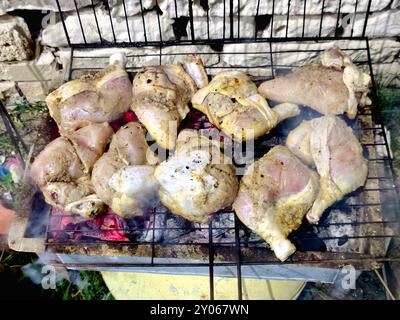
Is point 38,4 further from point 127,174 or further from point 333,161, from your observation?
point 333,161

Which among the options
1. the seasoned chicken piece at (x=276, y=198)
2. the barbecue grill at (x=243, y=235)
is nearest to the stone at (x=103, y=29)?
the barbecue grill at (x=243, y=235)

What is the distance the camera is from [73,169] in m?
2.91

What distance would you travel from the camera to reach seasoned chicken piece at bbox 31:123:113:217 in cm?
283

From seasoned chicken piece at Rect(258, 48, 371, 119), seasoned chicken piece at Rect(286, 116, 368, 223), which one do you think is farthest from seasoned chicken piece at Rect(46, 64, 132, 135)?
seasoned chicken piece at Rect(286, 116, 368, 223)

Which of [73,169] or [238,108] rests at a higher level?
[238,108]

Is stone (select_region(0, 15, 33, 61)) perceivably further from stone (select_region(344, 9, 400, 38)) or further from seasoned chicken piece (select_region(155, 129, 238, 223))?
stone (select_region(344, 9, 400, 38))

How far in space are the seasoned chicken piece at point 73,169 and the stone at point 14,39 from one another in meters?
1.26

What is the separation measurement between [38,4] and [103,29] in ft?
1.63

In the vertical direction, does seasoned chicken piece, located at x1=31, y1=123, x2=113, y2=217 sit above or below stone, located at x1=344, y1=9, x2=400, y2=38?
below

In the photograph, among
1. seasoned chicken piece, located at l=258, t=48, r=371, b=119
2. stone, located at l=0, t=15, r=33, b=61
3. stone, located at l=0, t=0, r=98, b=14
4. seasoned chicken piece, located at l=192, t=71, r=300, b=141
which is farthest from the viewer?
stone, located at l=0, t=15, r=33, b=61

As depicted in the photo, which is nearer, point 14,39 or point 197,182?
point 197,182

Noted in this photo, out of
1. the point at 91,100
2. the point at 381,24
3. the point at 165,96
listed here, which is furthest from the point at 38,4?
the point at 381,24

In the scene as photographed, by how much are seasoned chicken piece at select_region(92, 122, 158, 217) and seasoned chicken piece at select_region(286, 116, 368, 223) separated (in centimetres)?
92
